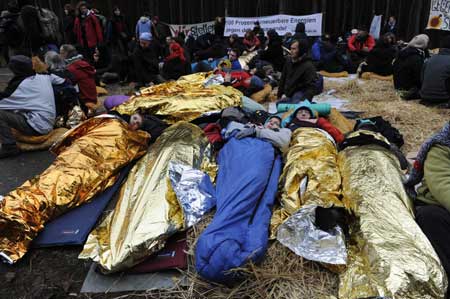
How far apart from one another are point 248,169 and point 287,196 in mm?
387

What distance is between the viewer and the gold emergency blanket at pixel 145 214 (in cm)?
234

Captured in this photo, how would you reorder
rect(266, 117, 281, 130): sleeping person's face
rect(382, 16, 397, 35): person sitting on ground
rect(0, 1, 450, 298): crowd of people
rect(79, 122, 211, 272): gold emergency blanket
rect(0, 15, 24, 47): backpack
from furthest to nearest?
rect(382, 16, 397, 35): person sitting on ground
rect(0, 15, 24, 47): backpack
rect(266, 117, 281, 130): sleeping person's face
rect(0, 1, 450, 298): crowd of people
rect(79, 122, 211, 272): gold emergency blanket

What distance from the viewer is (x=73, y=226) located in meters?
2.82

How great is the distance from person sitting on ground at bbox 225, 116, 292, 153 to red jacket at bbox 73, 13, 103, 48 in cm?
589

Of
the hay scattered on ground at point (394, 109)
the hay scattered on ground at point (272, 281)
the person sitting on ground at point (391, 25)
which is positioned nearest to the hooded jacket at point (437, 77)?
the hay scattered on ground at point (394, 109)

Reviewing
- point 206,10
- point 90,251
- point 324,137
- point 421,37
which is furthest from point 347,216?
point 206,10

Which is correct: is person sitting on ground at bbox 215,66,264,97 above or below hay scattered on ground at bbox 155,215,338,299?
above

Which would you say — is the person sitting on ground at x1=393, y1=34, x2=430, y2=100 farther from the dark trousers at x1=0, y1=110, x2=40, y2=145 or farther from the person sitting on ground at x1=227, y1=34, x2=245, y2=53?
the dark trousers at x1=0, y1=110, x2=40, y2=145

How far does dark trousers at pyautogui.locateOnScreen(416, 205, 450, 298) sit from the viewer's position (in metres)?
2.05

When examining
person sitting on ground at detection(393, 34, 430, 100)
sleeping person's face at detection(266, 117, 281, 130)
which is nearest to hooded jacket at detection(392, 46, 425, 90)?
person sitting on ground at detection(393, 34, 430, 100)

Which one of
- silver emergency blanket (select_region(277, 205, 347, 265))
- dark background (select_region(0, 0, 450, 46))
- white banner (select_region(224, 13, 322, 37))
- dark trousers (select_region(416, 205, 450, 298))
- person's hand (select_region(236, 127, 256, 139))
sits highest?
dark background (select_region(0, 0, 450, 46))

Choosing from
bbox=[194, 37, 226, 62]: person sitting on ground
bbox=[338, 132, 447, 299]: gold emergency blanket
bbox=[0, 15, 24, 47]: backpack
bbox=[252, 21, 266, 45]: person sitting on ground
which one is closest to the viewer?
bbox=[338, 132, 447, 299]: gold emergency blanket

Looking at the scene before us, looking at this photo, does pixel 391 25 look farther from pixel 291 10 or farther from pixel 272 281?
pixel 272 281

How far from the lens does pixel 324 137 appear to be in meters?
3.46
